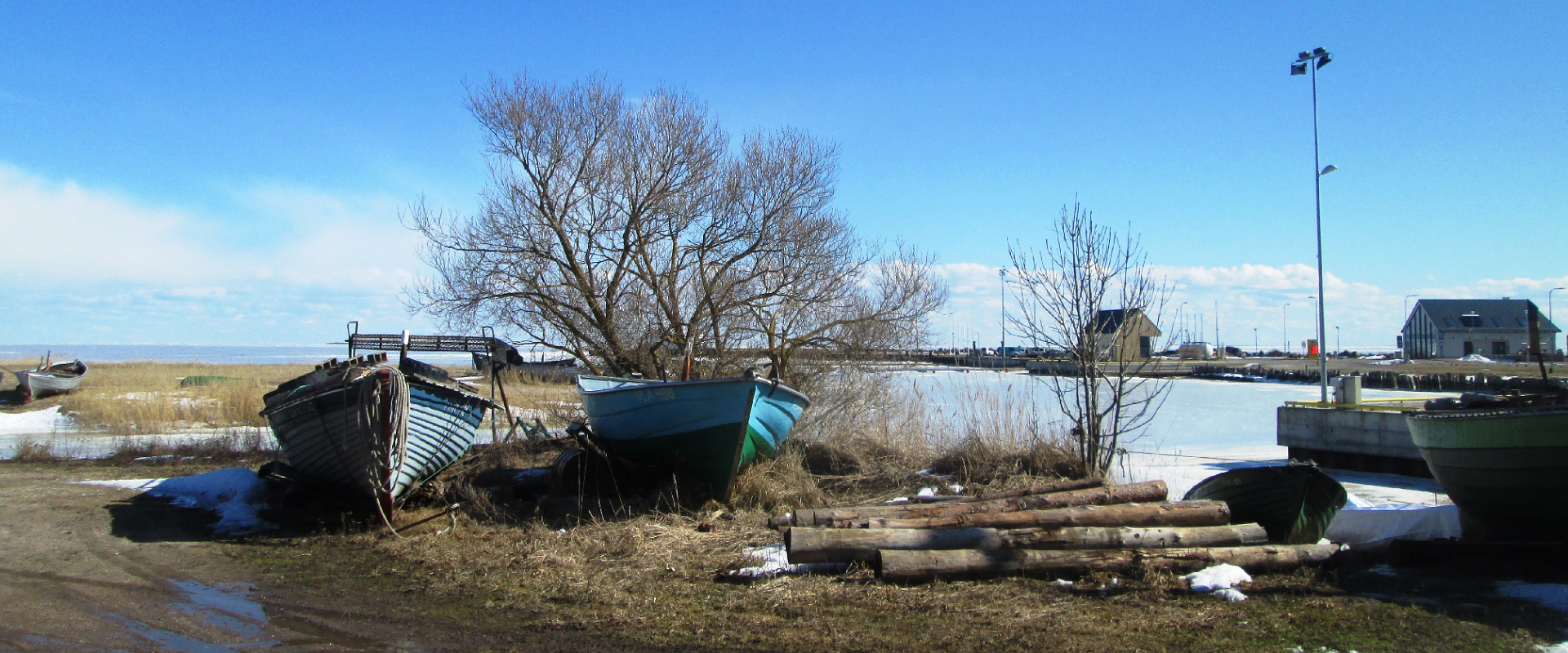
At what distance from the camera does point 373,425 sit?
7.47 metres

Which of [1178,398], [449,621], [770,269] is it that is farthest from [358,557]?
[1178,398]

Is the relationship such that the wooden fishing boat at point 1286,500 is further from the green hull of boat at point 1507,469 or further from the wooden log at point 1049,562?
the green hull of boat at point 1507,469

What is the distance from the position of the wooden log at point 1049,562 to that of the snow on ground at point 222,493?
19.3 feet

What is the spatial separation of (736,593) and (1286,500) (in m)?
4.28

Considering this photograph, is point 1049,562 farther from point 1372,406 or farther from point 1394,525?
point 1372,406

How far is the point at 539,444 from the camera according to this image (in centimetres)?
1227

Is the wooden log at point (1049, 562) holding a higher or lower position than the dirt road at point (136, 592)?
higher

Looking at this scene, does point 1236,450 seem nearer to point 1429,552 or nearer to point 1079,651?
point 1429,552

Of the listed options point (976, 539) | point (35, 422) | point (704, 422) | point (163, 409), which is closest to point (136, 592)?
point (704, 422)

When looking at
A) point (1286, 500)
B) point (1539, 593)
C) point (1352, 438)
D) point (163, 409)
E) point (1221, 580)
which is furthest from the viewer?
point (163, 409)

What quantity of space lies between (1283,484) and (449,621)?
19.6 ft

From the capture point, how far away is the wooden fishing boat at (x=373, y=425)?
24.7 feet

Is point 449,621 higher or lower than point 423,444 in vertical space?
lower

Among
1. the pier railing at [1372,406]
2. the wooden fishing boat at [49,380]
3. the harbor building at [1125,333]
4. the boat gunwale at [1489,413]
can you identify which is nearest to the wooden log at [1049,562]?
the boat gunwale at [1489,413]
